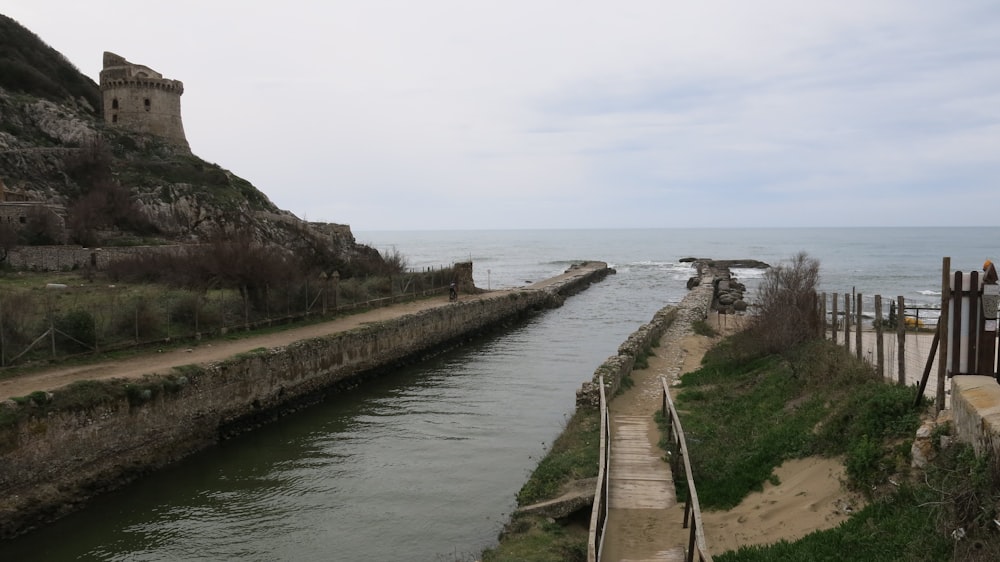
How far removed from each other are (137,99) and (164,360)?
5751cm

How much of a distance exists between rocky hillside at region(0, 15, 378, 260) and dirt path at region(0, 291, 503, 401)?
18.8m

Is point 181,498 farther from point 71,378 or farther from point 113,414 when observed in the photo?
point 71,378

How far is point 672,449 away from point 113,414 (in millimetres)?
12485

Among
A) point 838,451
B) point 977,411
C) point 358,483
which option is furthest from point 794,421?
point 358,483

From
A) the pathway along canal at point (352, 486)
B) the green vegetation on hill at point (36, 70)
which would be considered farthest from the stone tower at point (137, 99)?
the pathway along canal at point (352, 486)

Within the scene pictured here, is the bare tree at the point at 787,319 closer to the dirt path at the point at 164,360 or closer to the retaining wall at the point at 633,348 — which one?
the retaining wall at the point at 633,348

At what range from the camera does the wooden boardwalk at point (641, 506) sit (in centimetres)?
882

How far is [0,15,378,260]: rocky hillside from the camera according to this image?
47000 millimetres

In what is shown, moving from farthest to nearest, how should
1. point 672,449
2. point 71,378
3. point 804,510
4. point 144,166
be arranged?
point 144,166 < point 71,378 < point 672,449 < point 804,510

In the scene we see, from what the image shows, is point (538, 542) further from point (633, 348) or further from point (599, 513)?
point (633, 348)

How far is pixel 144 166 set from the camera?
57.3 metres

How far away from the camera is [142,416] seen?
1606 cm

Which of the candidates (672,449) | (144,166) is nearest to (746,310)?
(672,449)

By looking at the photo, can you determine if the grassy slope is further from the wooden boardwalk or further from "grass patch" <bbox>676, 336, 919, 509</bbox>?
the wooden boardwalk
